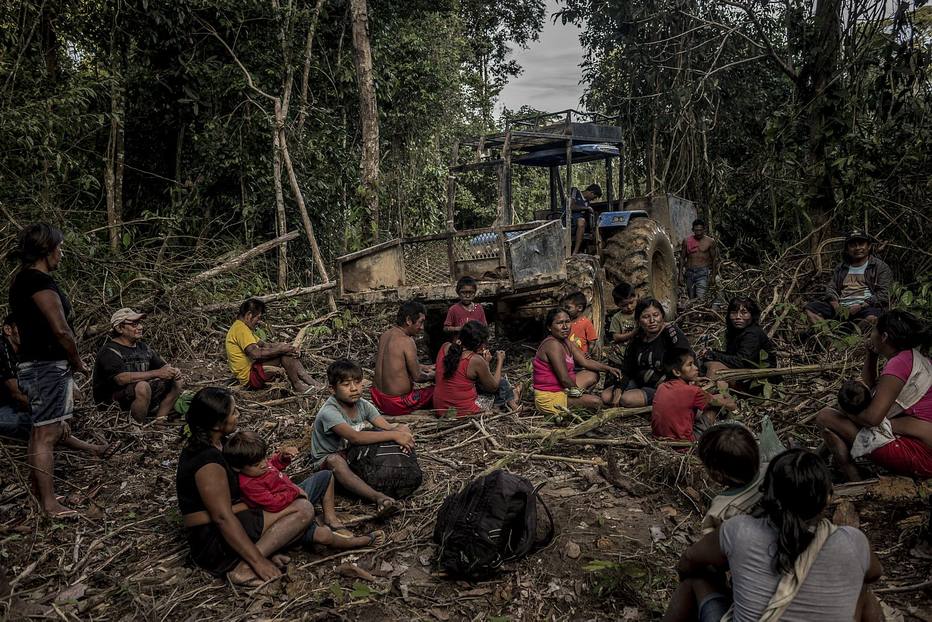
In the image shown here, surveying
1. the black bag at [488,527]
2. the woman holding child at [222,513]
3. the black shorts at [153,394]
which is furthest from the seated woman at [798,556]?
the black shorts at [153,394]

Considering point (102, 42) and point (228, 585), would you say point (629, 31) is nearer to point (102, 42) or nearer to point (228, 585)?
point (102, 42)

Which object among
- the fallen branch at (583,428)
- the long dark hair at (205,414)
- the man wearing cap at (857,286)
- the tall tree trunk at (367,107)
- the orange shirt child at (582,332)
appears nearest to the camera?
the long dark hair at (205,414)

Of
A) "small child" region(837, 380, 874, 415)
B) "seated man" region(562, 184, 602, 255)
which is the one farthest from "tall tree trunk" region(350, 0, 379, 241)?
"small child" region(837, 380, 874, 415)

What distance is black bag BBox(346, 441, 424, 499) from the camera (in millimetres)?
4340

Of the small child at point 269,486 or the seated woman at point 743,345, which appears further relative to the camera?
the seated woman at point 743,345

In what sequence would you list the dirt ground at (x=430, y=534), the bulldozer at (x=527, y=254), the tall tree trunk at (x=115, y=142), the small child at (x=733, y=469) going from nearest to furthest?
the small child at (x=733, y=469)
the dirt ground at (x=430, y=534)
the bulldozer at (x=527, y=254)
the tall tree trunk at (x=115, y=142)

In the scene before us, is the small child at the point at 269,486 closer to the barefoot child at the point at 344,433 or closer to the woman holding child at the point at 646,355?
the barefoot child at the point at 344,433

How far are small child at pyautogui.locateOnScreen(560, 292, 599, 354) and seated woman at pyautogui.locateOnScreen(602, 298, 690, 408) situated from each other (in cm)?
84

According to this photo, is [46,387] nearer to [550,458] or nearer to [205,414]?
[205,414]

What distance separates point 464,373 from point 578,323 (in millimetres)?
1704

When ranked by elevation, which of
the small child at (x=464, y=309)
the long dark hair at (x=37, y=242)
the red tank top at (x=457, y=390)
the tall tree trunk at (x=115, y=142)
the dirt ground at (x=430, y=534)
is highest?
the tall tree trunk at (x=115, y=142)

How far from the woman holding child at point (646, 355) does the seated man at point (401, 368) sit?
1691 millimetres

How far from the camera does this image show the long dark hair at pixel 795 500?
2238 mm

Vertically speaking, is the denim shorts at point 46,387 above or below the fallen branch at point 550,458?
above
